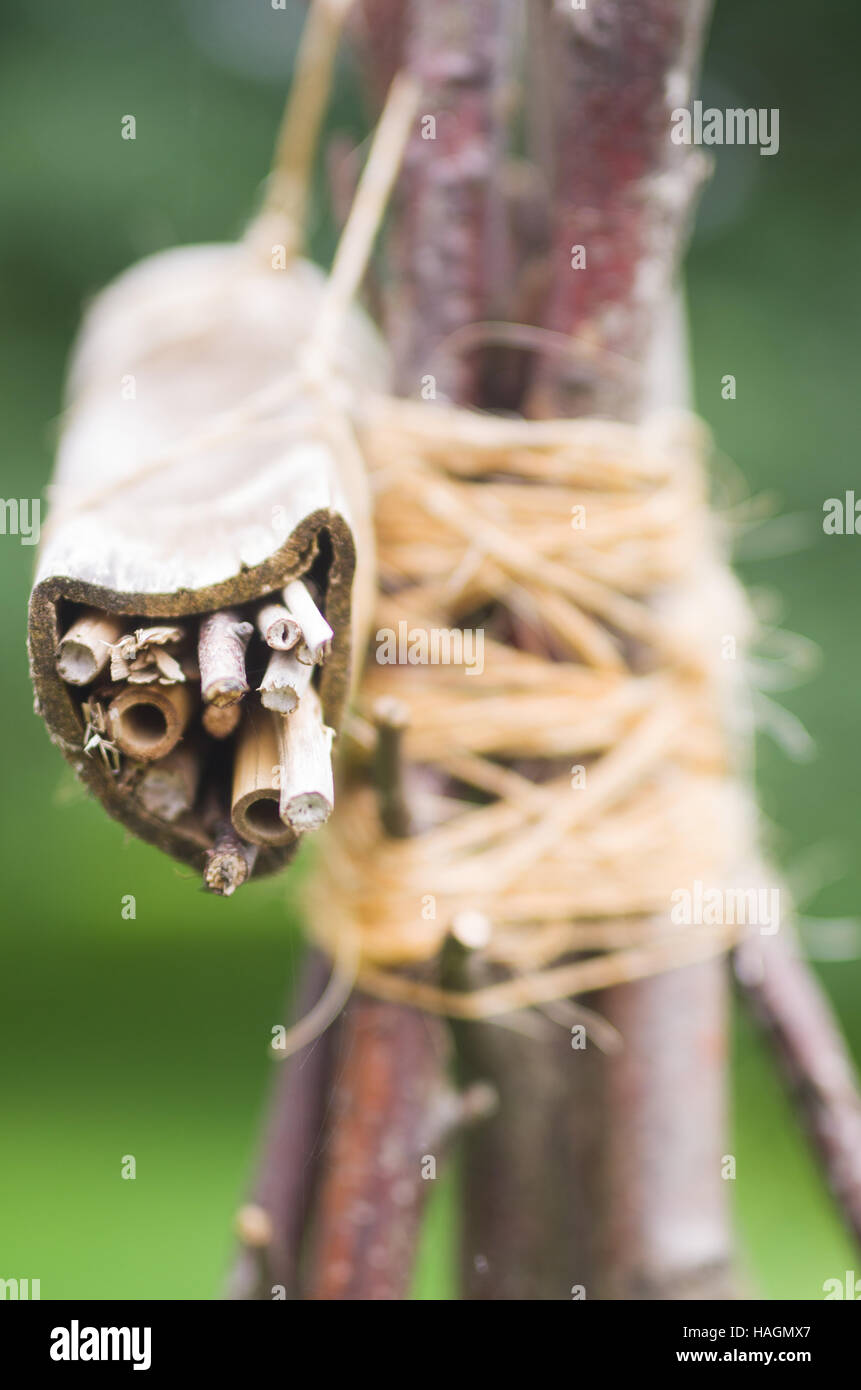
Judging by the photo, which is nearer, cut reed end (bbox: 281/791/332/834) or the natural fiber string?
cut reed end (bbox: 281/791/332/834)

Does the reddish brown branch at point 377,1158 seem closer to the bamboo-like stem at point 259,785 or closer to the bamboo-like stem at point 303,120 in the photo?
the bamboo-like stem at point 259,785

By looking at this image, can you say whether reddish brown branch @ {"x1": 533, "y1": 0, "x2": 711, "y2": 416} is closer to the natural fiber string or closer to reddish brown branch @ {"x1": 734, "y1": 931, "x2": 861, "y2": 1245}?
the natural fiber string

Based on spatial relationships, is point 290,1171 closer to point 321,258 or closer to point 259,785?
point 259,785

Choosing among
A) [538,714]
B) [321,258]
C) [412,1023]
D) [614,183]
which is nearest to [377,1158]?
[412,1023]

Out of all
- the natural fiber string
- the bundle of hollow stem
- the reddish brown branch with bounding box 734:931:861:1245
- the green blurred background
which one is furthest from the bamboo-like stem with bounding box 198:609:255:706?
the green blurred background

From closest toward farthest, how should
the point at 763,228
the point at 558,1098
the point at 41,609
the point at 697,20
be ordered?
the point at 41,609
the point at 697,20
the point at 558,1098
the point at 763,228

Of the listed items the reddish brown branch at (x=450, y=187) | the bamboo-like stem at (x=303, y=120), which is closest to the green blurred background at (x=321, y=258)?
the bamboo-like stem at (x=303, y=120)
